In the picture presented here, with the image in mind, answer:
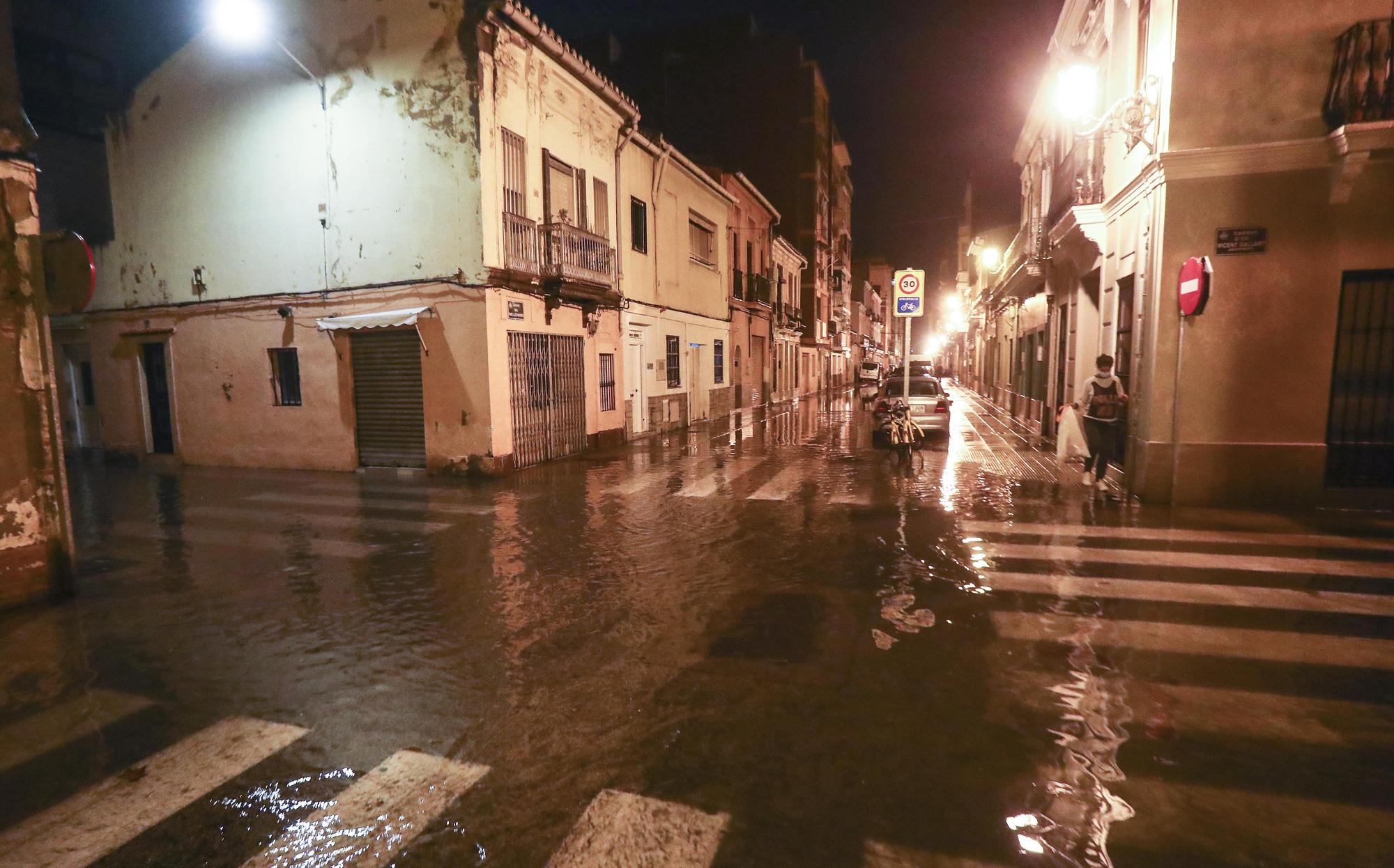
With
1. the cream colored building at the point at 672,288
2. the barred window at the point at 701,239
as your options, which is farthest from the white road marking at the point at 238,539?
the barred window at the point at 701,239

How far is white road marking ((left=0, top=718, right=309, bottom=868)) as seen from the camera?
2.73m

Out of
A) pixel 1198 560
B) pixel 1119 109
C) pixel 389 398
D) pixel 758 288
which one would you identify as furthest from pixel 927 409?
pixel 758 288

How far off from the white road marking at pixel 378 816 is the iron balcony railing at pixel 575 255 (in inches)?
428

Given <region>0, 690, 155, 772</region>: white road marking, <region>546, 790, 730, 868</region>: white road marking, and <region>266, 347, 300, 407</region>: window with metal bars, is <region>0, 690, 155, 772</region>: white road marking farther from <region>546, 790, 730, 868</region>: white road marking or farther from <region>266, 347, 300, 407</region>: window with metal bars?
<region>266, 347, 300, 407</region>: window with metal bars

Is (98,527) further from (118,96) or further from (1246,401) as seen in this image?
(1246,401)

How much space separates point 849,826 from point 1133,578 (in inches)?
179

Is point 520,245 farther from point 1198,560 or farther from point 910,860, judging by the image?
point 910,860

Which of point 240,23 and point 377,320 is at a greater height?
point 240,23

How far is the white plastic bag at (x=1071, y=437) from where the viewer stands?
9.96 metres

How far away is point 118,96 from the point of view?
14562mm

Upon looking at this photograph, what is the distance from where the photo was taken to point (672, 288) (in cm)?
1955

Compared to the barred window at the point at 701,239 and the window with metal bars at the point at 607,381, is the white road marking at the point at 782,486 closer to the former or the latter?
the window with metal bars at the point at 607,381

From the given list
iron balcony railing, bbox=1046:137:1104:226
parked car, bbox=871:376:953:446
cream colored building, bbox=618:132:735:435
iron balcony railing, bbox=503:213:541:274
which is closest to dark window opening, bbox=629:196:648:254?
cream colored building, bbox=618:132:735:435

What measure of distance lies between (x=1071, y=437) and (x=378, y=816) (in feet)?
33.2
